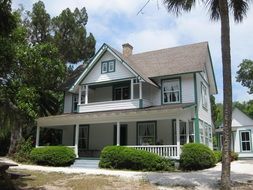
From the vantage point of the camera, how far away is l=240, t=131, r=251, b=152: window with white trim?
109 ft

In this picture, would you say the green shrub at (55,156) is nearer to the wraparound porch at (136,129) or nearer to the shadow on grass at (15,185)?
the wraparound porch at (136,129)

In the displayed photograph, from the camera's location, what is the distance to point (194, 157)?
19797 millimetres

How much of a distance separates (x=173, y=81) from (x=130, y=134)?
522 cm

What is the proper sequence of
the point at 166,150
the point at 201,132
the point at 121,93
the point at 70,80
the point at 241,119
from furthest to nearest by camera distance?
the point at 241,119 < the point at 70,80 < the point at 121,93 < the point at 201,132 < the point at 166,150

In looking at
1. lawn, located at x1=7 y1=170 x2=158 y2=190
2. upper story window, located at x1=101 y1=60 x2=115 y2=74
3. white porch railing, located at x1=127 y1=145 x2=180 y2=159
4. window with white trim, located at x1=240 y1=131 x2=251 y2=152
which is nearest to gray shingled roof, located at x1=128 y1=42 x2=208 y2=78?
upper story window, located at x1=101 y1=60 x2=115 y2=74

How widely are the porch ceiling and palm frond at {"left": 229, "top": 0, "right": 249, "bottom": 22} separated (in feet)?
22.7

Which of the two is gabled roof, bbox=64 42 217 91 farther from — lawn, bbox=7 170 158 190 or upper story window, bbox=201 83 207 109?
lawn, bbox=7 170 158 190

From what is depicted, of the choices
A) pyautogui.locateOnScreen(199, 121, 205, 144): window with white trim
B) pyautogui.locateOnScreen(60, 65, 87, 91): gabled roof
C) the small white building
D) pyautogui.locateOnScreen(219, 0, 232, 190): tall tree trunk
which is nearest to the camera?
pyautogui.locateOnScreen(219, 0, 232, 190): tall tree trunk

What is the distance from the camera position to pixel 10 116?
376 inches

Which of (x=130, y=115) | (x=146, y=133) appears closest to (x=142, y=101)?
(x=130, y=115)

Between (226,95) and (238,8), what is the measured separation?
4.60 m

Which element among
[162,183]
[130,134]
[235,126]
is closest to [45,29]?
[130,134]

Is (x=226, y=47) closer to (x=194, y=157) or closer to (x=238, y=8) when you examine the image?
(x=238, y=8)

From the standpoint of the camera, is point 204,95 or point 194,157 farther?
point 204,95
